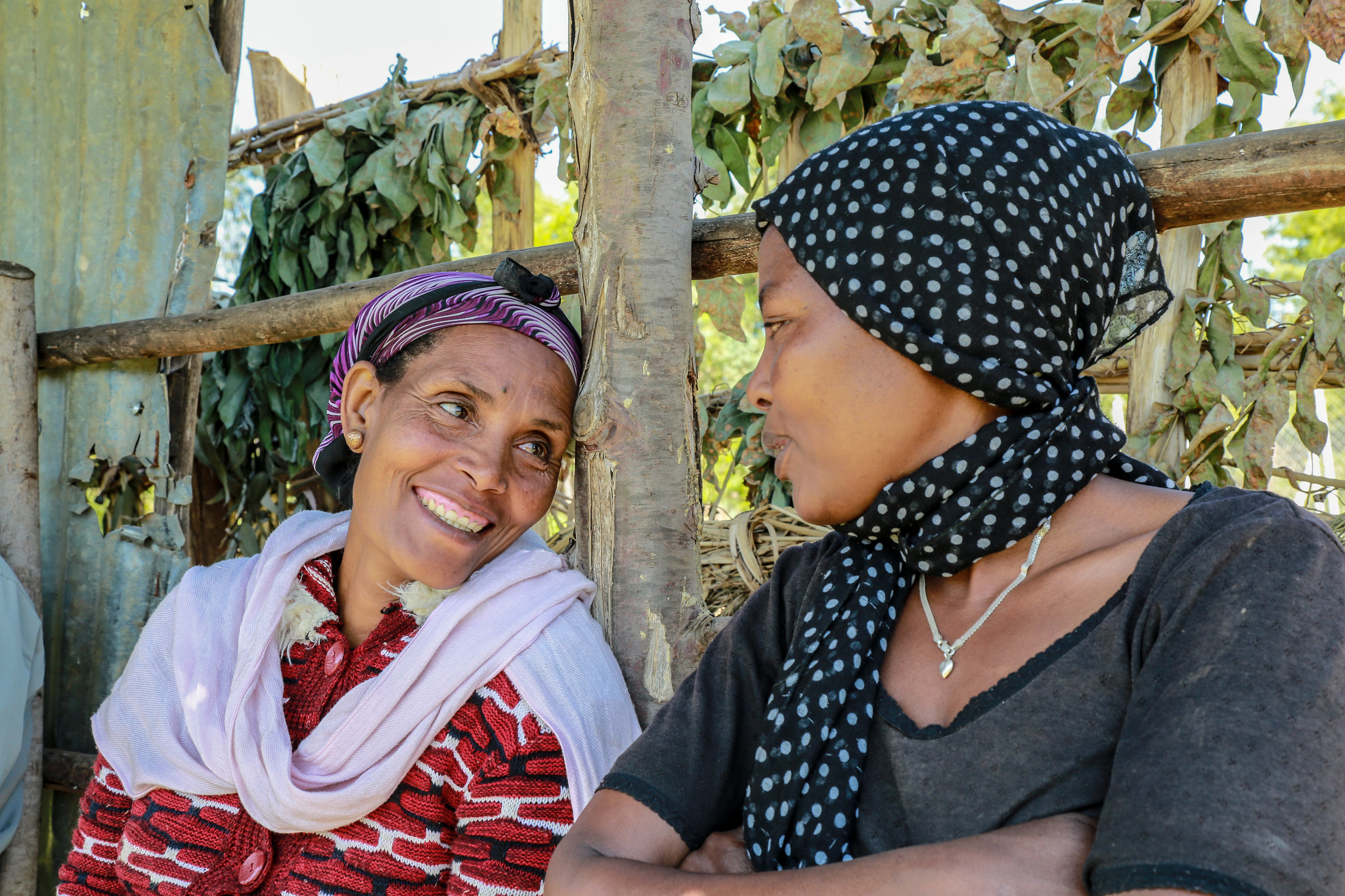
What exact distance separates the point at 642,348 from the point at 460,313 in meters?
0.36

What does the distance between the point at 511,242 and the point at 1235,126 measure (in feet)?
→ 9.99

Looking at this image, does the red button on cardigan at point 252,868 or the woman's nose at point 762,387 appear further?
the red button on cardigan at point 252,868

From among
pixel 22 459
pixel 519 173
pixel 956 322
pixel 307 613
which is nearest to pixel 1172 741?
pixel 956 322

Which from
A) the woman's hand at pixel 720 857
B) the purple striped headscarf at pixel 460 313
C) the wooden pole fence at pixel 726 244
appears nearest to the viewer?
the woman's hand at pixel 720 857

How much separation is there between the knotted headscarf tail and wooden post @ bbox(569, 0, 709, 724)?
0.59m

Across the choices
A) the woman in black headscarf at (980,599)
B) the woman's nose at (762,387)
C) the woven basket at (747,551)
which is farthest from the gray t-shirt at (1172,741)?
the woven basket at (747,551)

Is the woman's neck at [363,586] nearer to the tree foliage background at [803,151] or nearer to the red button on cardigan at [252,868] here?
the red button on cardigan at [252,868]

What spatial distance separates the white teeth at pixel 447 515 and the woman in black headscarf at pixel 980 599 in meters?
0.65

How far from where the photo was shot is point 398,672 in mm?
1870

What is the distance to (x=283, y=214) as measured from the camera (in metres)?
4.69

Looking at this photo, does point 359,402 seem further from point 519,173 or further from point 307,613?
point 519,173

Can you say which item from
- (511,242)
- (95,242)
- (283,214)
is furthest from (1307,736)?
(283,214)

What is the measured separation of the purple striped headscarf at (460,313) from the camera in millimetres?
2016

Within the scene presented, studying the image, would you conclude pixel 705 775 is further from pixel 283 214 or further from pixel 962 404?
A: pixel 283 214
